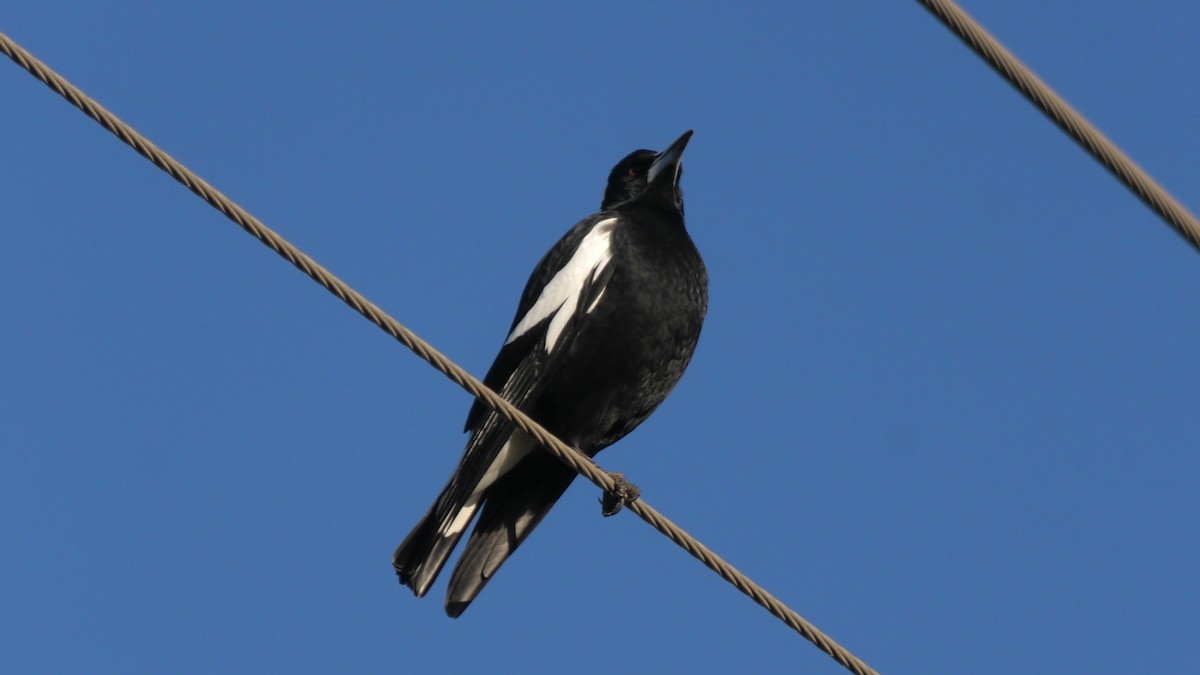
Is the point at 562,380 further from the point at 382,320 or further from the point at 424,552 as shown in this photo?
the point at 382,320

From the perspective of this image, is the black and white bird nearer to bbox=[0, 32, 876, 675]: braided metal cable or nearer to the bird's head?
the bird's head

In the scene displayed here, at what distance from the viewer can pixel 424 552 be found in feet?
18.5

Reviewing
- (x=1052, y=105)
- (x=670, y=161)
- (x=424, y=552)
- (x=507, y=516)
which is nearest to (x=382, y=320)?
(x=1052, y=105)

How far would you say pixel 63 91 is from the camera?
3461 mm

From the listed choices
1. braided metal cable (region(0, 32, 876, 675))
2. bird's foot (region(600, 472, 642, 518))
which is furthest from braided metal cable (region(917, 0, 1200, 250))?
bird's foot (region(600, 472, 642, 518))

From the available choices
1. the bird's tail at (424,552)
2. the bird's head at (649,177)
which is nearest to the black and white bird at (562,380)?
the bird's tail at (424,552)

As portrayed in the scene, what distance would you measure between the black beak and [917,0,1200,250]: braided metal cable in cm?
385

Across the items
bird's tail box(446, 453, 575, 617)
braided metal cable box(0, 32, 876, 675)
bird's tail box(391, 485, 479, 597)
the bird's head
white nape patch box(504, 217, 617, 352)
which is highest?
the bird's head

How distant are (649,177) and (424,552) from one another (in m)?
2.17

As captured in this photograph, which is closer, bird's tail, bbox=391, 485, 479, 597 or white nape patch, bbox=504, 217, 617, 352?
bird's tail, bbox=391, 485, 479, 597

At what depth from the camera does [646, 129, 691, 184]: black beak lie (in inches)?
271

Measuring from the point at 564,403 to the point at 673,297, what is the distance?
59 centimetres

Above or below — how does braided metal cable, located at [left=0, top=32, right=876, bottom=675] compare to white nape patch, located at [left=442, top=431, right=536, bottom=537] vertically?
below

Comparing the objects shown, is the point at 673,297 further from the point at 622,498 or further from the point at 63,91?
the point at 63,91
